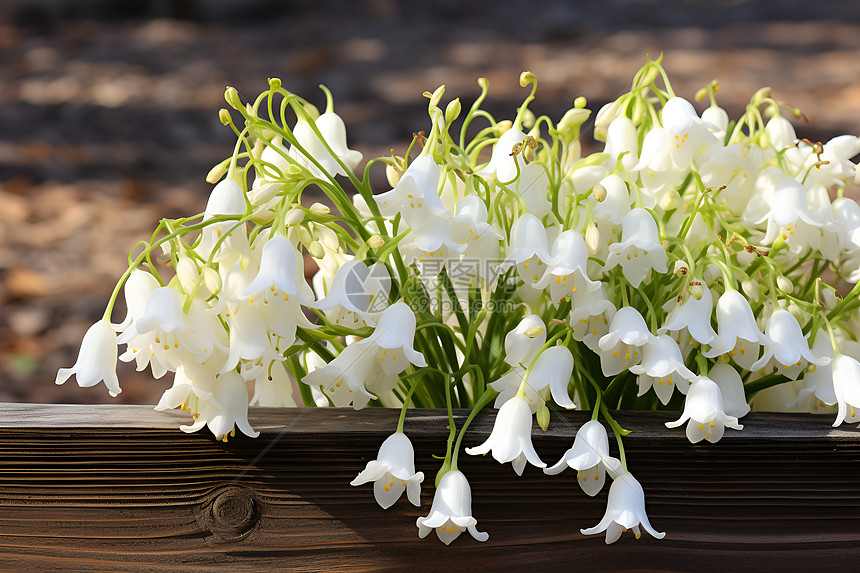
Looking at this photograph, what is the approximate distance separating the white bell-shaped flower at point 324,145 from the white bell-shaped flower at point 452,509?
291mm

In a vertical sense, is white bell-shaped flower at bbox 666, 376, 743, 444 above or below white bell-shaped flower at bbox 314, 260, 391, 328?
below

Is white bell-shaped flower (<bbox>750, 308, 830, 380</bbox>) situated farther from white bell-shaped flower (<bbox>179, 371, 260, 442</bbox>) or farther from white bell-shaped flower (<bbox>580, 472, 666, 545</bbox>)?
white bell-shaped flower (<bbox>179, 371, 260, 442</bbox>)

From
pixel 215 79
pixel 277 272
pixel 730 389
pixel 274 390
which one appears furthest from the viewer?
pixel 215 79

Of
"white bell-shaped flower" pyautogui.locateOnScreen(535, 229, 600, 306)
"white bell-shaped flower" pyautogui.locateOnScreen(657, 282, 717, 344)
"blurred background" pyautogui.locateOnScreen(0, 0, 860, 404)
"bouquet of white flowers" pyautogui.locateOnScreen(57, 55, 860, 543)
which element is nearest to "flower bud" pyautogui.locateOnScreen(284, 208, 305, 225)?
"bouquet of white flowers" pyautogui.locateOnScreen(57, 55, 860, 543)

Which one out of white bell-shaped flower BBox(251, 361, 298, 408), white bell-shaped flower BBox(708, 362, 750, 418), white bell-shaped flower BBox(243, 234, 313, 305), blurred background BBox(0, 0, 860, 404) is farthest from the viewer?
blurred background BBox(0, 0, 860, 404)

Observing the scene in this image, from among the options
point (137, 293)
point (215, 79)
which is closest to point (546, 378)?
point (137, 293)

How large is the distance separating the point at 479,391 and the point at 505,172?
0.21 meters

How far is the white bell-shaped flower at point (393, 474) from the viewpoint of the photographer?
53cm

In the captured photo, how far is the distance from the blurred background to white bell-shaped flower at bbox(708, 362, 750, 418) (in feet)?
5.64

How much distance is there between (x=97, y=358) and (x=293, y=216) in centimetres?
20

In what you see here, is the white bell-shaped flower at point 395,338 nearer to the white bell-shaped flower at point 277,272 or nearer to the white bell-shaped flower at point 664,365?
the white bell-shaped flower at point 277,272

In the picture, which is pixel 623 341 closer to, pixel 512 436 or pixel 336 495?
pixel 512 436

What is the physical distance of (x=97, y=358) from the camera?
552 mm

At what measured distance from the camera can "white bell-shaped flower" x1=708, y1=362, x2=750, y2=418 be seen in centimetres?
61
